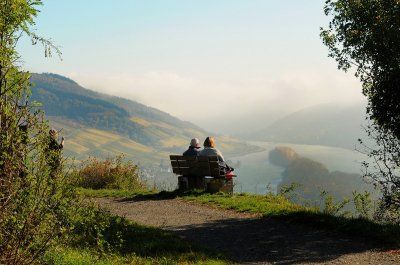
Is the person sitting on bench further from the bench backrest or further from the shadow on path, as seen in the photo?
the shadow on path

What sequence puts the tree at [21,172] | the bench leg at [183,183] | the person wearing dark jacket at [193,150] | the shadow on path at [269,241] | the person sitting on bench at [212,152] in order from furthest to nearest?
the person wearing dark jacket at [193,150]
the bench leg at [183,183]
the person sitting on bench at [212,152]
the shadow on path at [269,241]
the tree at [21,172]

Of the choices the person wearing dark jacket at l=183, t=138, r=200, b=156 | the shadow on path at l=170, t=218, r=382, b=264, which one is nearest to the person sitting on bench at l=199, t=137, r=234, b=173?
the person wearing dark jacket at l=183, t=138, r=200, b=156

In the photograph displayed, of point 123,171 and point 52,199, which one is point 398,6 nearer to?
point 52,199

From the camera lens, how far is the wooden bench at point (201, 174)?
64.0ft

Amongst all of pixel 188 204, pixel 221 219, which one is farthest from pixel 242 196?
pixel 221 219

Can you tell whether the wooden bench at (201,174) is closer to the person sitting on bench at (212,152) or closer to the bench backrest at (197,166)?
the bench backrest at (197,166)

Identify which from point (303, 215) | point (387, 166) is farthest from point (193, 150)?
point (387, 166)

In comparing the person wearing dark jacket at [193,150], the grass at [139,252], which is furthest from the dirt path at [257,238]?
the person wearing dark jacket at [193,150]

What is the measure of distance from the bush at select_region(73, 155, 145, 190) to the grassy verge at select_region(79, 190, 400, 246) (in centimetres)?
399

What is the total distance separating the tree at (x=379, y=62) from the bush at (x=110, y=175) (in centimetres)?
1419

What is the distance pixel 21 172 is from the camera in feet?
21.9

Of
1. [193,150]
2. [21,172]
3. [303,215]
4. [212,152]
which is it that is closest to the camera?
[21,172]

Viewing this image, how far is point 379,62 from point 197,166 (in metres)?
8.99

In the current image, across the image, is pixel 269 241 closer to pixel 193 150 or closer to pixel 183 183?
pixel 183 183
